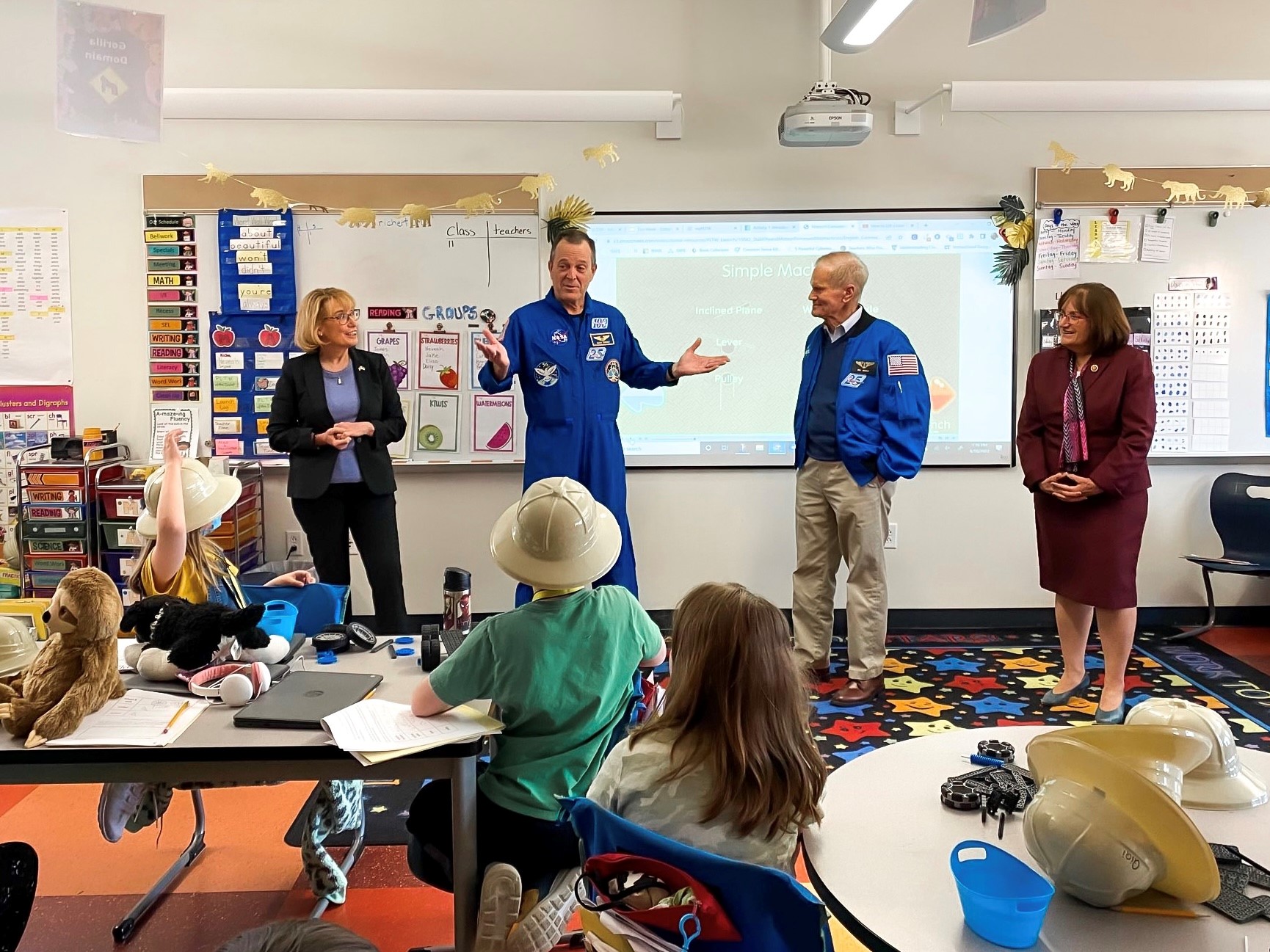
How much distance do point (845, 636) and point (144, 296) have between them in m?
3.79

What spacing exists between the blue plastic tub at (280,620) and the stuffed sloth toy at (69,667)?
363 millimetres

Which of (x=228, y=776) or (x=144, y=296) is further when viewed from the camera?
(x=144, y=296)

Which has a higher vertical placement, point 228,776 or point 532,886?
point 228,776

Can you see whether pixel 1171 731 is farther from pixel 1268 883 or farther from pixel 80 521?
pixel 80 521

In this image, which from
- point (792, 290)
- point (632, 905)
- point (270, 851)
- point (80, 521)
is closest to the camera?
point (632, 905)

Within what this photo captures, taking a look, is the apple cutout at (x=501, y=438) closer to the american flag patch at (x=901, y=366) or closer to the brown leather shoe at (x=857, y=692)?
the american flag patch at (x=901, y=366)

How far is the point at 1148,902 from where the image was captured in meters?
1.05

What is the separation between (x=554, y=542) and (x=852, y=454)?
2.31 metres

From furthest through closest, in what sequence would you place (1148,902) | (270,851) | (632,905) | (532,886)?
(270,851) < (532,886) < (632,905) < (1148,902)

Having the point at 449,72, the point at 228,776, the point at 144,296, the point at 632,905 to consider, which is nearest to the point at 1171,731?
the point at 632,905

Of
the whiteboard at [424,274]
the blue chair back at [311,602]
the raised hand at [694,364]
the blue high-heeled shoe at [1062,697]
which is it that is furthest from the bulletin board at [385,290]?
the blue high-heeled shoe at [1062,697]

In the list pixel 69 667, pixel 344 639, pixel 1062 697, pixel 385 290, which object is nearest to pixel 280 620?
pixel 344 639

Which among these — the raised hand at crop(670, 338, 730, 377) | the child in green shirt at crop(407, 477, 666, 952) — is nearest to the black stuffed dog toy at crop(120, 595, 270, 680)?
the child in green shirt at crop(407, 477, 666, 952)

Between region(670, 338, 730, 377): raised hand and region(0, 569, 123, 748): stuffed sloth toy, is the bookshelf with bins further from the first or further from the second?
region(0, 569, 123, 748): stuffed sloth toy
